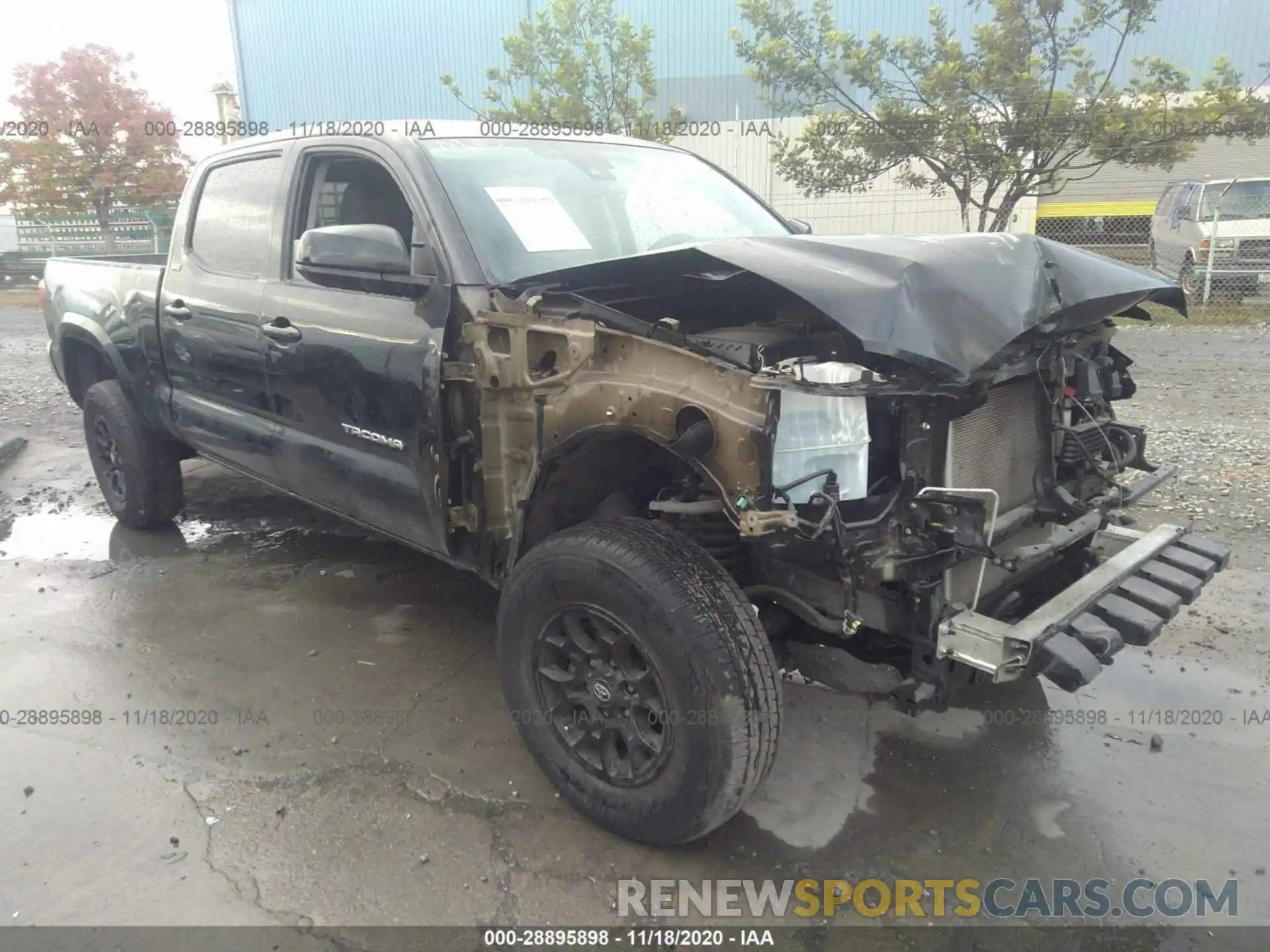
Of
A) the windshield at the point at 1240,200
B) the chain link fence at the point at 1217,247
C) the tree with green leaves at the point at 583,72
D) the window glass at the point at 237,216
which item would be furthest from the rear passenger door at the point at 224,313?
the windshield at the point at 1240,200

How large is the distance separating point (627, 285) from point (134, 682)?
2596mm

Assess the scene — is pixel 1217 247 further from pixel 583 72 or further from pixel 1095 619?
pixel 1095 619

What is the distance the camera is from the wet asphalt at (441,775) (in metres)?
2.45

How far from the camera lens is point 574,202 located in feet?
10.8

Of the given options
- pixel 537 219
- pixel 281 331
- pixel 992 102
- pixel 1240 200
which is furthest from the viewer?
pixel 1240 200

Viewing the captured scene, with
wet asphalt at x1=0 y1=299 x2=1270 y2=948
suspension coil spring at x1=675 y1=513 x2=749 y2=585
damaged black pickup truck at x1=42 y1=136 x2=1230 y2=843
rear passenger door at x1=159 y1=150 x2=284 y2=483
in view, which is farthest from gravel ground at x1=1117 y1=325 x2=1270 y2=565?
rear passenger door at x1=159 y1=150 x2=284 y2=483

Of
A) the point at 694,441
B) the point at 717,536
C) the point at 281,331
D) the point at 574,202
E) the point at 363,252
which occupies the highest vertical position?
the point at 574,202

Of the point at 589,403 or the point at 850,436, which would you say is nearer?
the point at 850,436

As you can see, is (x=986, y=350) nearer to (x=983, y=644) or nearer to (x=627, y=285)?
(x=983, y=644)

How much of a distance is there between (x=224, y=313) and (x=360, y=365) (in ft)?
3.76

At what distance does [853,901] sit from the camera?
2.36 m

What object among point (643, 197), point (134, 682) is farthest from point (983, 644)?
point (134, 682)

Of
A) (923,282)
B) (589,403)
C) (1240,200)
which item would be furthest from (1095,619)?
(1240,200)

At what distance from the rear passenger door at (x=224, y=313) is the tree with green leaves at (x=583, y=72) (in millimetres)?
10473
